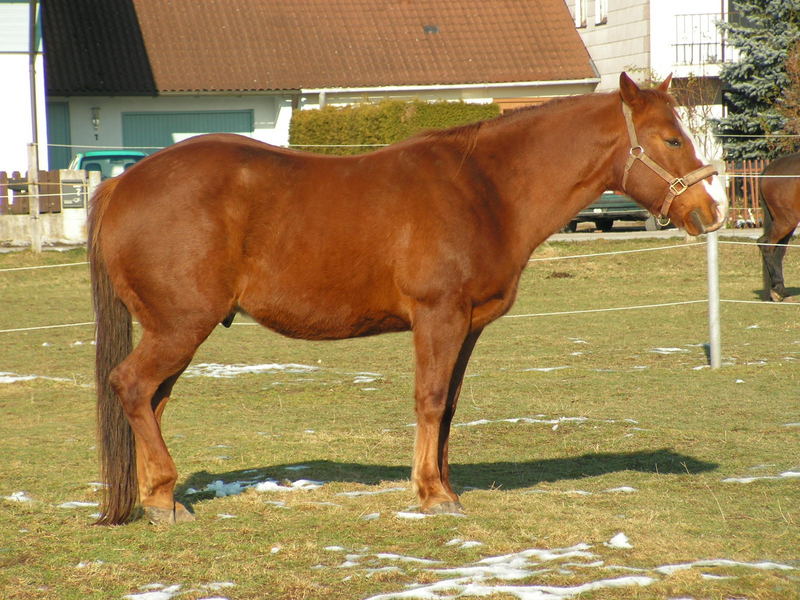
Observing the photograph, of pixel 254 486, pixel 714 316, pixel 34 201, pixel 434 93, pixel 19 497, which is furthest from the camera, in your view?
pixel 434 93

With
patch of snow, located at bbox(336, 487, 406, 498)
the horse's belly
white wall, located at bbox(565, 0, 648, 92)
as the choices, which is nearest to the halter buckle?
the horse's belly

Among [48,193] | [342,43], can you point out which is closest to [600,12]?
[342,43]

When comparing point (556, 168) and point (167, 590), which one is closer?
point (167, 590)

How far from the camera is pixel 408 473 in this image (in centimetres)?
625

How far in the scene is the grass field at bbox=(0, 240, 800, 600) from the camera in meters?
4.25

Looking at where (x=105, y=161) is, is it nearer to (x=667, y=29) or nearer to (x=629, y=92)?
(x=667, y=29)

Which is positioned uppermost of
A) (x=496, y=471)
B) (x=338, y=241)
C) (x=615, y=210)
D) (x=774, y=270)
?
(x=615, y=210)

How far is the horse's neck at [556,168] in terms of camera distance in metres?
5.30

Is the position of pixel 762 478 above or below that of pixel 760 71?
below

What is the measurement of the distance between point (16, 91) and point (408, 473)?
2052cm

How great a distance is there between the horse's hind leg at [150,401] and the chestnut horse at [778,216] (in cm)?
1102

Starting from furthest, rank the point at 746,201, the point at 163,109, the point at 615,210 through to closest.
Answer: the point at 163,109, the point at 746,201, the point at 615,210

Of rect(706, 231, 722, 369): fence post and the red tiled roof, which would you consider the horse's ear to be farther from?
the red tiled roof

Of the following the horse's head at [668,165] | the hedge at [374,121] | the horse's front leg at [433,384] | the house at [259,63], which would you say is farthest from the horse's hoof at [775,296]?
the house at [259,63]
